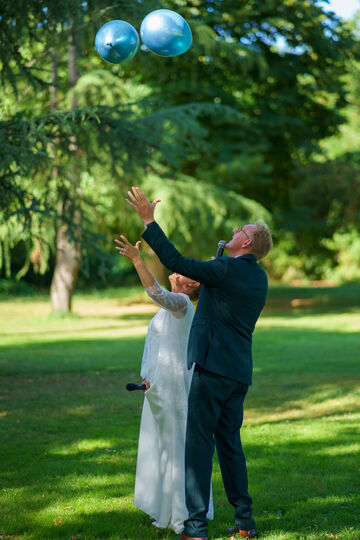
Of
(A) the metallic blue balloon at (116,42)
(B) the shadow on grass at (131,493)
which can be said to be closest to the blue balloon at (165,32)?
(A) the metallic blue balloon at (116,42)

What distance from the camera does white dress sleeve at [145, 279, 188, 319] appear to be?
13.6 feet

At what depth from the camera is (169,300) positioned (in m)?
4.22

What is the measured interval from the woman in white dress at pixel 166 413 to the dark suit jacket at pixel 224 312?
37cm

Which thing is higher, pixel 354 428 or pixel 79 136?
pixel 79 136

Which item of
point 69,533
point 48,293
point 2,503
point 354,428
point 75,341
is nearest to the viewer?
point 69,533

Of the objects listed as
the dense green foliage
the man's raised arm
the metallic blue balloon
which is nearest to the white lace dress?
the man's raised arm

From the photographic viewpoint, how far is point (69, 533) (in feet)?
14.2

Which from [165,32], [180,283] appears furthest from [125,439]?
[165,32]

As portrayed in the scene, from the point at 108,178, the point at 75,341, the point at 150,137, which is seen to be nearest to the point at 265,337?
the point at 75,341

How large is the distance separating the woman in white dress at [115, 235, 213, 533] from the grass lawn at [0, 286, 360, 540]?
22 centimetres

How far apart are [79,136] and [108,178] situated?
23.4ft

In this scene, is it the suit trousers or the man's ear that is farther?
the man's ear

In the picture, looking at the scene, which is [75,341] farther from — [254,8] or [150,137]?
[254,8]

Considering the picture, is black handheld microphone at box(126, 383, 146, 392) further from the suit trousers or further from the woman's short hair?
the woman's short hair
